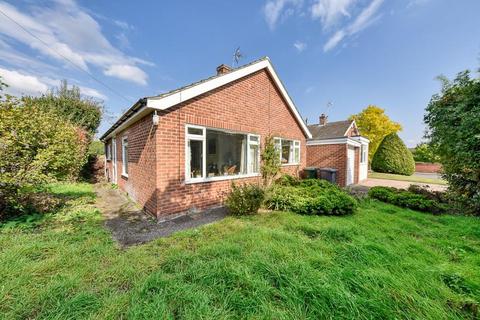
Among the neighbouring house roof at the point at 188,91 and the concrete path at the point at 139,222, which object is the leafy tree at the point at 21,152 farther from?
the neighbouring house roof at the point at 188,91

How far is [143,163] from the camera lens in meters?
6.55

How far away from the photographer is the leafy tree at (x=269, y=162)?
8875mm

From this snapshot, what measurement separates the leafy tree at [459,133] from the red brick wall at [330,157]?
16.2 ft

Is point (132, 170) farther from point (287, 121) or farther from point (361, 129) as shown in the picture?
point (361, 129)

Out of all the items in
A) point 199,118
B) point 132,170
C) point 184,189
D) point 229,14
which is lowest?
point 184,189

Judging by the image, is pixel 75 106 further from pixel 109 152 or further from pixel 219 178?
pixel 219 178

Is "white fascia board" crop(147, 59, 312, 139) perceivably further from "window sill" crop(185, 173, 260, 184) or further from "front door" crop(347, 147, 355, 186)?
"front door" crop(347, 147, 355, 186)

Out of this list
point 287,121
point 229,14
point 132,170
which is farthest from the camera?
point 287,121

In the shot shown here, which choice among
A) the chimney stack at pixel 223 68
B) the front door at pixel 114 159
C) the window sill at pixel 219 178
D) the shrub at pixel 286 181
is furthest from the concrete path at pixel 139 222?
the chimney stack at pixel 223 68

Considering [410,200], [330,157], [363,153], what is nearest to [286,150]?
[330,157]

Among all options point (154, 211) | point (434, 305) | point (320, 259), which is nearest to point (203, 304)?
point (320, 259)

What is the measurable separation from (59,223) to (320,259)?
660 cm

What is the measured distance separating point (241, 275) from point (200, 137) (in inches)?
187

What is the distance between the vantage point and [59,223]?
5.12 metres
